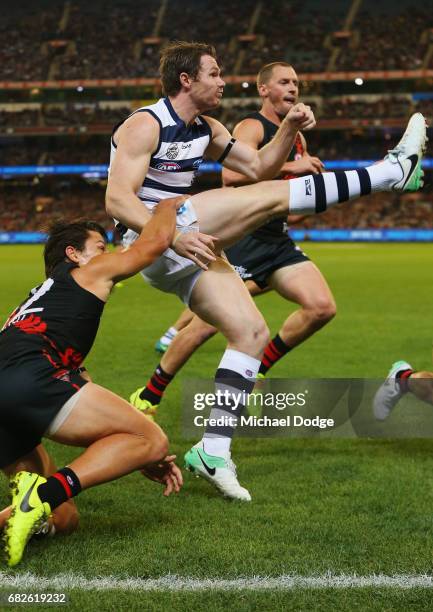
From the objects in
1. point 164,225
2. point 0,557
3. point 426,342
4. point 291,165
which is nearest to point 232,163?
point 291,165

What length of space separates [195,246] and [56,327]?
2.54 feet

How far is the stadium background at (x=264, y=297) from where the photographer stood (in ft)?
10.5

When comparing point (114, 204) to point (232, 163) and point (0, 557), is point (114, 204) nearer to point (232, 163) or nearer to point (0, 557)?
point (232, 163)

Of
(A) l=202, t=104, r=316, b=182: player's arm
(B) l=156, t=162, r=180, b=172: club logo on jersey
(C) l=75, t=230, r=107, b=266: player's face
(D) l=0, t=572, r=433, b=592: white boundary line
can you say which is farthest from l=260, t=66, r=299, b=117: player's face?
(D) l=0, t=572, r=433, b=592: white boundary line

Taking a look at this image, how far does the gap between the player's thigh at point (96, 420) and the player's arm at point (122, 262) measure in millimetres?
419

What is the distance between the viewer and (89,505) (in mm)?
4004

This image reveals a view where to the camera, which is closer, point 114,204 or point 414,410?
point 114,204

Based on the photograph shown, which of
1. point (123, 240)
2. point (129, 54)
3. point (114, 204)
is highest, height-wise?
point (114, 204)

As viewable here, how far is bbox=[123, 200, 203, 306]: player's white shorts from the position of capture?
13.4 ft

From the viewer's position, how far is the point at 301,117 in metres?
4.48

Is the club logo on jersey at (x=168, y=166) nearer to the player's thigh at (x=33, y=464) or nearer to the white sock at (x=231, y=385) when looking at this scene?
the white sock at (x=231, y=385)

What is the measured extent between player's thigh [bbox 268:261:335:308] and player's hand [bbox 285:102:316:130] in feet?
4.98

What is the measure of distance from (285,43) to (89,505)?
1996 inches

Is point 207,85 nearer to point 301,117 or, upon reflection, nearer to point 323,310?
point 301,117
